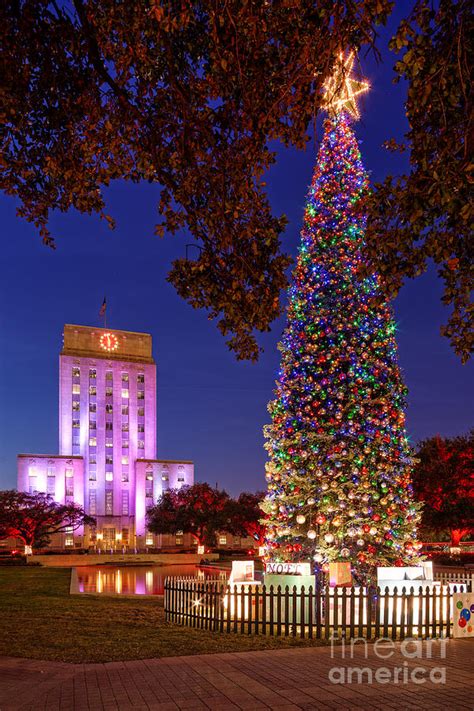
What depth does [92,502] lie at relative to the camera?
105m

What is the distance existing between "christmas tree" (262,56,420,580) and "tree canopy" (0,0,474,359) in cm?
713

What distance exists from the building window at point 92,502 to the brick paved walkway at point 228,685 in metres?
98.4

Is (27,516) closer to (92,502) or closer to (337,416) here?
(92,502)

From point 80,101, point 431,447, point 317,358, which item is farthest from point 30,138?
point 431,447

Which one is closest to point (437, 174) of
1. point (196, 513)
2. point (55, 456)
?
point (196, 513)

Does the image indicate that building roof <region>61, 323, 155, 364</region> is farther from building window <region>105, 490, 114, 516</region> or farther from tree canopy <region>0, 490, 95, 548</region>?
tree canopy <region>0, 490, 95, 548</region>

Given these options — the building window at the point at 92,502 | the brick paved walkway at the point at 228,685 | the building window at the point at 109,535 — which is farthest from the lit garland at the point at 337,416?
the building window at the point at 92,502

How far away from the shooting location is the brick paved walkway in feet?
25.1

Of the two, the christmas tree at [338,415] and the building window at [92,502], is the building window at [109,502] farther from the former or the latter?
the christmas tree at [338,415]

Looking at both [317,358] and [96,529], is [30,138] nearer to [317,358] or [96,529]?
[317,358]

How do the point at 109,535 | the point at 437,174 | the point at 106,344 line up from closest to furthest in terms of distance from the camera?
the point at 437,174, the point at 109,535, the point at 106,344

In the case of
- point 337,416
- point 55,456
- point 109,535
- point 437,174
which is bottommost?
point 109,535

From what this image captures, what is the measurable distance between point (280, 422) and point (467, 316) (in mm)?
9503

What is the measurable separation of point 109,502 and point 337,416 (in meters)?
95.3
